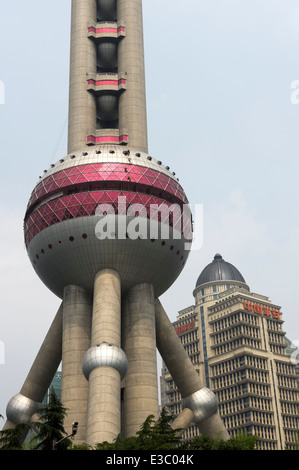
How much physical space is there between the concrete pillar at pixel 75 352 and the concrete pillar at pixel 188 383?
9.73m

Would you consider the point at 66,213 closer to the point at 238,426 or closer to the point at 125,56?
the point at 125,56

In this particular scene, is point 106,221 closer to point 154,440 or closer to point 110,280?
point 110,280

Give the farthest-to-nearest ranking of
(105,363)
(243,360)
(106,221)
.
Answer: (243,360)
(106,221)
(105,363)

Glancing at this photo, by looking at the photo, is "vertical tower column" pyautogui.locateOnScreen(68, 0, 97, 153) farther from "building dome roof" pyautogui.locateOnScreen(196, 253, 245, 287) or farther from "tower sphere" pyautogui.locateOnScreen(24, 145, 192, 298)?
"building dome roof" pyautogui.locateOnScreen(196, 253, 245, 287)

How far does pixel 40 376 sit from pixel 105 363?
16.1 meters

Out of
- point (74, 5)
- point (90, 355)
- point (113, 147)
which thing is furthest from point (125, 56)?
point (90, 355)

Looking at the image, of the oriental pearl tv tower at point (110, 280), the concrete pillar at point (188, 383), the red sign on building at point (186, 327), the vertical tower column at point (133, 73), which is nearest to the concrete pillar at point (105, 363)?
the oriental pearl tv tower at point (110, 280)

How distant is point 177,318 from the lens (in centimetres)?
17050

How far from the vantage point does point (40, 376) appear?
245ft

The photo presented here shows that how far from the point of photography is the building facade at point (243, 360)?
474 feet

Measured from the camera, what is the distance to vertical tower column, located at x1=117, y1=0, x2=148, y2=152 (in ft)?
272

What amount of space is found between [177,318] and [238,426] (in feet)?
123

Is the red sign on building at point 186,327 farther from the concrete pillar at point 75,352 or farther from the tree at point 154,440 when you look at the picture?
the tree at point 154,440

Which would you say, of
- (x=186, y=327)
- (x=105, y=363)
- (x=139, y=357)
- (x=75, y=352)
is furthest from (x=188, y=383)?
(x=186, y=327)
